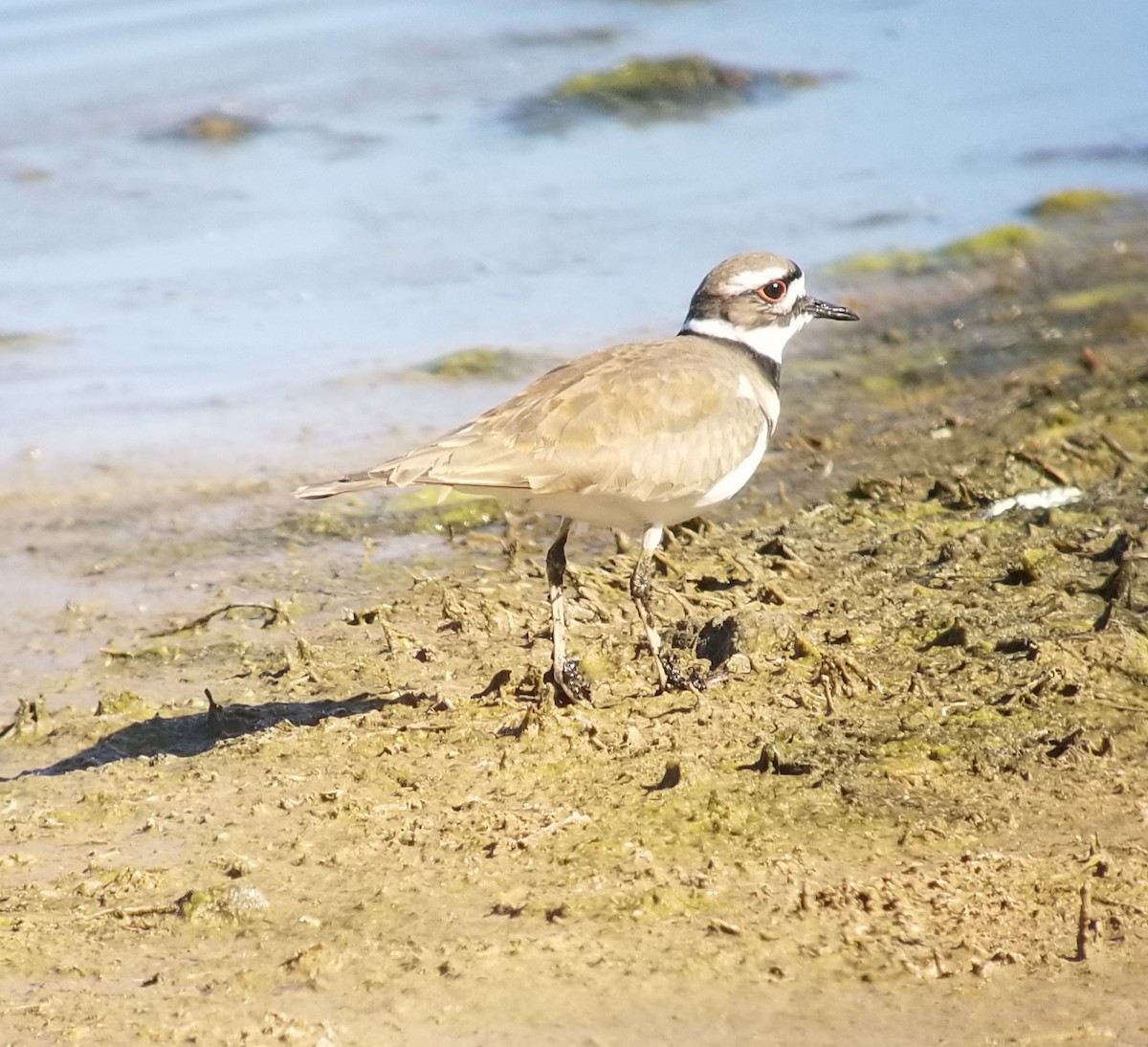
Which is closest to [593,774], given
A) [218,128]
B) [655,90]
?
[218,128]

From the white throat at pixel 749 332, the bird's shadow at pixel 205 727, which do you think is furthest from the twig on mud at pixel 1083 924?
the white throat at pixel 749 332

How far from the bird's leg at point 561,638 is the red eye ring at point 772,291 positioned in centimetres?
132

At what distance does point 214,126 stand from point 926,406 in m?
9.33

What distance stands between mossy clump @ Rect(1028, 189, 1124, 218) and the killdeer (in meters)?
8.25

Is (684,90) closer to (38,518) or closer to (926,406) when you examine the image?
(926,406)

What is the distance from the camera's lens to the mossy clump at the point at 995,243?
1313 cm

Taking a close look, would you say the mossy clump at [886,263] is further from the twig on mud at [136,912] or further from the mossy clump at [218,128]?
the twig on mud at [136,912]

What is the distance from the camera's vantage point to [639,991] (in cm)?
415

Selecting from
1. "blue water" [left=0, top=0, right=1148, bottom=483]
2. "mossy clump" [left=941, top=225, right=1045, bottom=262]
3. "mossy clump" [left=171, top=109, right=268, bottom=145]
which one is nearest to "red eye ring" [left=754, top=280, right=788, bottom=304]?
"blue water" [left=0, top=0, right=1148, bottom=483]

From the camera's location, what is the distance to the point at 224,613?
7223 mm

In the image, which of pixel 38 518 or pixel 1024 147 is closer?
pixel 38 518

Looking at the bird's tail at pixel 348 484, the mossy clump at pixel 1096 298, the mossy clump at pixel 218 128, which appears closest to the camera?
the bird's tail at pixel 348 484

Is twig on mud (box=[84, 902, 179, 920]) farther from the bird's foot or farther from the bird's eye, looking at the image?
the bird's eye

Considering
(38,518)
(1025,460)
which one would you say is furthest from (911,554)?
(38,518)
